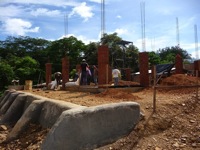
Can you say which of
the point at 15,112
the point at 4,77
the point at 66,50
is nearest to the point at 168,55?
the point at 66,50

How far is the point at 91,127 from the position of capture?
230 inches

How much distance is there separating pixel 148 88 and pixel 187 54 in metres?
40.1

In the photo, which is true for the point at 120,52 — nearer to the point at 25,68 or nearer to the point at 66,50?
the point at 66,50

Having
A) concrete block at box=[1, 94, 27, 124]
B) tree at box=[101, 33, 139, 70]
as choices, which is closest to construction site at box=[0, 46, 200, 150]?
concrete block at box=[1, 94, 27, 124]

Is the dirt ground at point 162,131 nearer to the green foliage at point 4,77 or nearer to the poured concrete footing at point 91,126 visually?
the poured concrete footing at point 91,126

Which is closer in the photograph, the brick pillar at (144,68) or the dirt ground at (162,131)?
the dirt ground at (162,131)

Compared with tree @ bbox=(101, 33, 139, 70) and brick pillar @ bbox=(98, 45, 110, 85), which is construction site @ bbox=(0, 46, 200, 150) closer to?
brick pillar @ bbox=(98, 45, 110, 85)

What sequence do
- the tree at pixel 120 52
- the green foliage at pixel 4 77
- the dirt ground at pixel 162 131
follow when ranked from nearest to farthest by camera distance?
the dirt ground at pixel 162 131 → the tree at pixel 120 52 → the green foliage at pixel 4 77

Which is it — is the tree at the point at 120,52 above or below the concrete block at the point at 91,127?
above

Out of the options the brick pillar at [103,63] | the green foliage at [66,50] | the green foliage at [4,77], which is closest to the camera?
the brick pillar at [103,63]

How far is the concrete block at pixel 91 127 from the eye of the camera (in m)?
5.63

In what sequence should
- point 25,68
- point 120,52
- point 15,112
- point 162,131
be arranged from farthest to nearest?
point 25,68 < point 120,52 < point 15,112 < point 162,131

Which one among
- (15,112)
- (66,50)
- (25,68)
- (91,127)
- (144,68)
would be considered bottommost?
(15,112)

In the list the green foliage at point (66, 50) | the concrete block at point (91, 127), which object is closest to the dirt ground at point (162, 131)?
the concrete block at point (91, 127)
